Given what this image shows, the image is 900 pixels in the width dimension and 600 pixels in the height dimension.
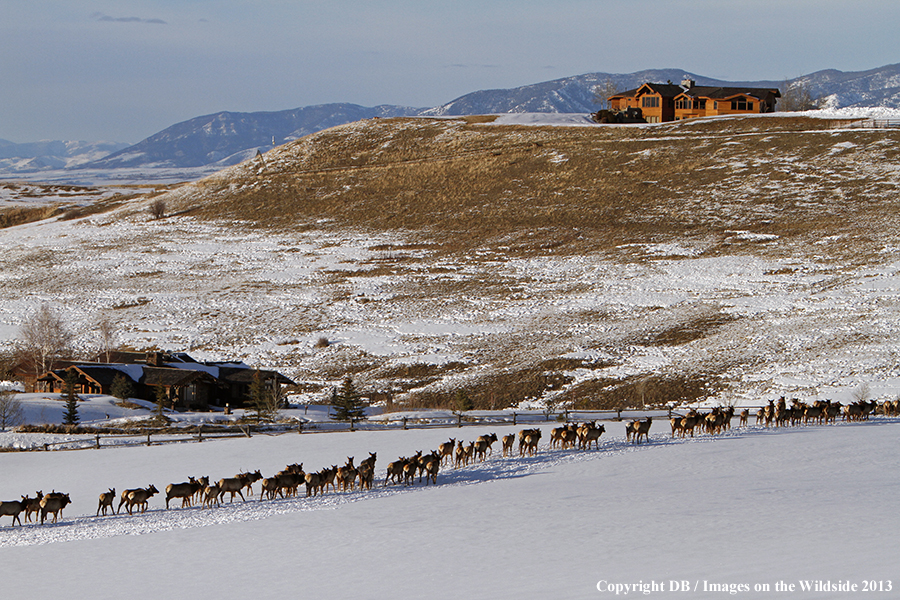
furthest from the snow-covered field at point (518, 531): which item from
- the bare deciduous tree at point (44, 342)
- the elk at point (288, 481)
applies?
the bare deciduous tree at point (44, 342)

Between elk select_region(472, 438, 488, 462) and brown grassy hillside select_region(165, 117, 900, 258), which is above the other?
brown grassy hillside select_region(165, 117, 900, 258)

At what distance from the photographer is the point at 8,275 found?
256 feet

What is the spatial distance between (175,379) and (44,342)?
12918 millimetres

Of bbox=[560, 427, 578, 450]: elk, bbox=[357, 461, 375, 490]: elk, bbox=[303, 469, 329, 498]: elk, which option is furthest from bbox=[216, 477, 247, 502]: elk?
bbox=[560, 427, 578, 450]: elk

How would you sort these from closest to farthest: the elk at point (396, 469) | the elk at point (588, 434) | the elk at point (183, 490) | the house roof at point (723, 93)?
the elk at point (183, 490) < the elk at point (396, 469) < the elk at point (588, 434) < the house roof at point (723, 93)

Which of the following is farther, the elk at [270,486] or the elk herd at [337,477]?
the elk at [270,486]

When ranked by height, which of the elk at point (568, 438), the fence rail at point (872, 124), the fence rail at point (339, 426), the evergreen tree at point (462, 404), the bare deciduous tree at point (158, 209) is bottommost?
the evergreen tree at point (462, 404)

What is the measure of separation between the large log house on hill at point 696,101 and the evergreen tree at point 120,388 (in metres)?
100

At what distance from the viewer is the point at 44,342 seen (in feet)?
175

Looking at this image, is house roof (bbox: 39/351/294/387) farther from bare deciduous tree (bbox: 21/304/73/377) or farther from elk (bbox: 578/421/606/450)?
elk (bbox: 578/421/606/450)

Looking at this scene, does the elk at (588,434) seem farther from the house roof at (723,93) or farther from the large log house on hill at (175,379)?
the house roof at (723,93)

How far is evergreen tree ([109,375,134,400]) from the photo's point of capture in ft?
146

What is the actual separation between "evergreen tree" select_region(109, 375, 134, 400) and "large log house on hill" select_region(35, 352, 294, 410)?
110cm

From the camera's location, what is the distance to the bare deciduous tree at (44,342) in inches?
2035
